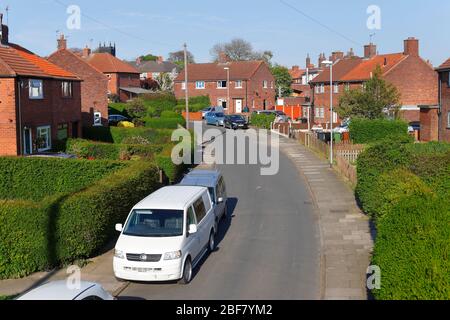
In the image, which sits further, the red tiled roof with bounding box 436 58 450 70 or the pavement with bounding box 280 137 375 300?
the red tiled roof with bounding box 436 58 450 70

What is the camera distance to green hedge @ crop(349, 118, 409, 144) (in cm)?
4034

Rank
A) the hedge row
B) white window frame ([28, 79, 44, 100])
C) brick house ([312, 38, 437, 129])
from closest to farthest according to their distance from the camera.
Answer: the hedge row → white window frame ([28, 79, 44, 100]) → brick house ([312, 38, 437, 129])

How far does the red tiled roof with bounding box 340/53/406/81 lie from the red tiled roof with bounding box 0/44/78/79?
33.3 metres

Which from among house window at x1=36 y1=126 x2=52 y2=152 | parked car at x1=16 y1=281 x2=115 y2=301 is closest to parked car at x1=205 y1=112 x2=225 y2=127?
house window at x1=36 y1=126 x2=52 y2=152

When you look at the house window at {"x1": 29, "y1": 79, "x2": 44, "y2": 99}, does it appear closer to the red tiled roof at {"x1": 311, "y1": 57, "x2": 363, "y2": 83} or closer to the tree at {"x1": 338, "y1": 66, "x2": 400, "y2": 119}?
the tree at {"x1": 338, "y1": 66, "x2": 400, "y2": 119}

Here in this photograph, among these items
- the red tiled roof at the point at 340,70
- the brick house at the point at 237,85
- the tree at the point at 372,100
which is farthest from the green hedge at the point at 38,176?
the brick house at the point at 237,85

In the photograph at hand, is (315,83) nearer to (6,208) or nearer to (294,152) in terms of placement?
(294,152)

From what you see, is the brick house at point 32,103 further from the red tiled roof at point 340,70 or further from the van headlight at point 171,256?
the red tiled roof at point 340,70

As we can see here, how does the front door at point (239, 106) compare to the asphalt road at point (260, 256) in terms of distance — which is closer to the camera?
the asphalt road at point (260, 256)

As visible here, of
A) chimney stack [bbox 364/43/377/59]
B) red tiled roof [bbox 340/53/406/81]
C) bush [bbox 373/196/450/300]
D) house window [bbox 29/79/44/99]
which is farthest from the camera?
chimney stack [bbox 364/43/377/59]

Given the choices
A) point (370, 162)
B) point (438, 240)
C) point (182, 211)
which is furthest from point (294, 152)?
point (438, 240)

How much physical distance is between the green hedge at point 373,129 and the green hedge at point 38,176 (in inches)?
872

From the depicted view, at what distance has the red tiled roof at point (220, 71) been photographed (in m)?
79.1

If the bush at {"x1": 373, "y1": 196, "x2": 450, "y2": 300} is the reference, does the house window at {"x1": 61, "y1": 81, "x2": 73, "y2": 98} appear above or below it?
above
